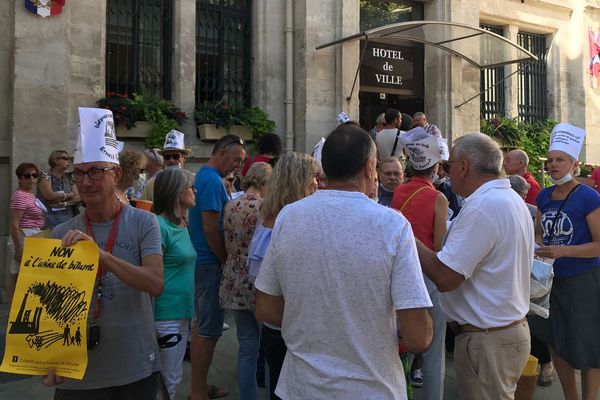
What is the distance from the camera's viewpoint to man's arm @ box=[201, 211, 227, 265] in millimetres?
4758

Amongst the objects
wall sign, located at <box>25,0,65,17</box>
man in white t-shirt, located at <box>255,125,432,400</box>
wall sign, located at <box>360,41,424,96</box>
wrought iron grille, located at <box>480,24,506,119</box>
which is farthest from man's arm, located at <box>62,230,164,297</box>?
wrought iron grille, located at <box>480,24,506,119</box>

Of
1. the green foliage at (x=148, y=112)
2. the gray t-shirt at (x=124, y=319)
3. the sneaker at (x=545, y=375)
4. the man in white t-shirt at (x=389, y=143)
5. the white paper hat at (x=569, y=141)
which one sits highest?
the green foliage at (x=148, y=112)

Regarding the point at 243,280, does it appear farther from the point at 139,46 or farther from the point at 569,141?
the point at 139,46

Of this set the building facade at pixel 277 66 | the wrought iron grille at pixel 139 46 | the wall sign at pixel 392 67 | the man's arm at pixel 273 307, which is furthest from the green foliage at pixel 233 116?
the man's arm at pixel 273 307

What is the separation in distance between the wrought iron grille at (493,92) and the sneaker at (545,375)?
8.45 m

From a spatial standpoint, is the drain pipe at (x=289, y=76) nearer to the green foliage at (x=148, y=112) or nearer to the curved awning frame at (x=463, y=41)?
the curved awning frame at (x=463, y=41)

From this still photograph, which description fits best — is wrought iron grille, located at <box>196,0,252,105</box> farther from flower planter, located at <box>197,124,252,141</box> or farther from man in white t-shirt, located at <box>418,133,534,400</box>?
man in white t-shirt, located at <box>418,133,534,400</box>

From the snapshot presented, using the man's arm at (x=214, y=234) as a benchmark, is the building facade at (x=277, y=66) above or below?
above

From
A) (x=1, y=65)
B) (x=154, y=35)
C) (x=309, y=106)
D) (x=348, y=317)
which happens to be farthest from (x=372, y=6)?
(x=348, y=317)

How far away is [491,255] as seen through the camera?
303 centimetres

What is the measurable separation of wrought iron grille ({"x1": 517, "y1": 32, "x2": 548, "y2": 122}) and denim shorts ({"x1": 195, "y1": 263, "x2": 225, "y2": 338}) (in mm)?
10830

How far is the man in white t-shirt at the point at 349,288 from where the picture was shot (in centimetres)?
218

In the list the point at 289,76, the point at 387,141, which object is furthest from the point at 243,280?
the point at 289,76

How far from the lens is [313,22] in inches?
405
